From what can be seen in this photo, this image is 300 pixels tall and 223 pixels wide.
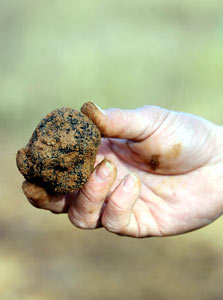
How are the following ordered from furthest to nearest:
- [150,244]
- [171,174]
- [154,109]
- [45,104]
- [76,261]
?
Answer: [45,104] → [150,244] → [76,261] → [171,174] → [154,109]

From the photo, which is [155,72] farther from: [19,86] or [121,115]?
[121,115]

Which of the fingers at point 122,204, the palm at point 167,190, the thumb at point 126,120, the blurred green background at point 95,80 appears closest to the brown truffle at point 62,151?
the thumb at point 126,120

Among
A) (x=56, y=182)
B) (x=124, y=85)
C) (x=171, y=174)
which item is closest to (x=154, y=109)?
(x=171, y=174)

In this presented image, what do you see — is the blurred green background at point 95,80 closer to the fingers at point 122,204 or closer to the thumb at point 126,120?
the fingers at point 122,204

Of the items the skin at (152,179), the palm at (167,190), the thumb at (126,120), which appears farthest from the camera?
the palm at (167,190)

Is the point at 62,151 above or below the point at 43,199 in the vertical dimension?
above

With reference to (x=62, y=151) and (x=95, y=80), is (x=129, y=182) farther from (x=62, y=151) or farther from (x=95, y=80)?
(x=95, y=80)

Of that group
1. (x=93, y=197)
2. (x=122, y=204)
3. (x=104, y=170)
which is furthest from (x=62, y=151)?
(x=122, y=204)
